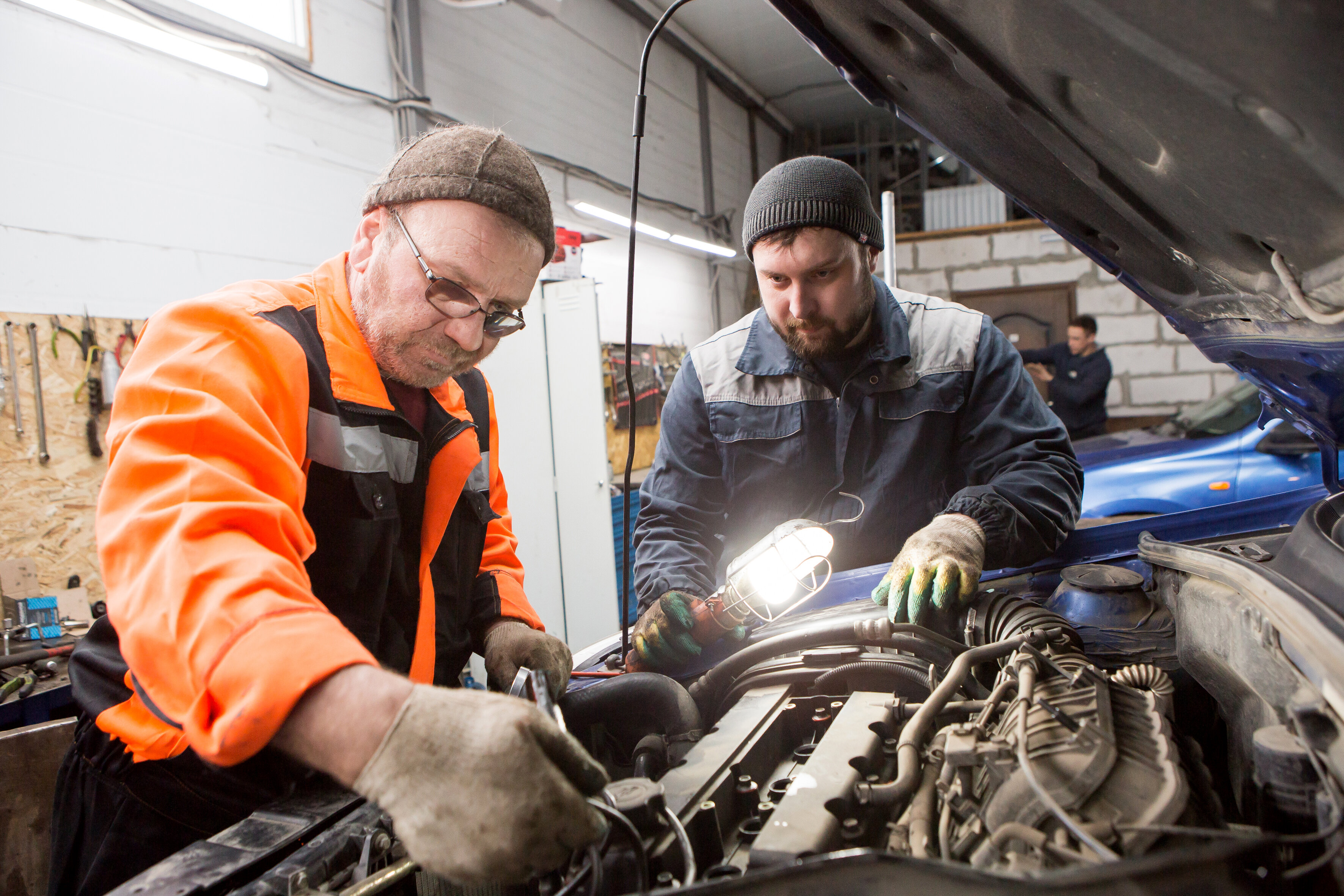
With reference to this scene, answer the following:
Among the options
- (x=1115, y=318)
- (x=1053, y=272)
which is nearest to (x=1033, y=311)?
(x=1053, y=272)

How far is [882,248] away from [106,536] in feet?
6.11

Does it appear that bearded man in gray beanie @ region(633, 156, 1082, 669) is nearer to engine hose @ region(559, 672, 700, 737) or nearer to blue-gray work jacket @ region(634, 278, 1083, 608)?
blue-gray work jacket @ region(634, 278, 1083, 608)

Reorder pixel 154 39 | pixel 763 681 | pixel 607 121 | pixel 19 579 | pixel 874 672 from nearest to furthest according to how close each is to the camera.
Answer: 1. pixel 874 672
2. pixel 763 681
3. pixel 19 579
4. pixel 154 39
5. pixel 607 121

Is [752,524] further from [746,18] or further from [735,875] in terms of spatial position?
[746,18]

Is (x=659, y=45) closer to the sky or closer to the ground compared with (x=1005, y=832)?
closer to the sky

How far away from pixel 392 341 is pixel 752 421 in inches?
42.3

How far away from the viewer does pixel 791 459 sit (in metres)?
2.14

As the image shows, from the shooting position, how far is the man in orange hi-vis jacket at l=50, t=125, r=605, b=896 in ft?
2.43

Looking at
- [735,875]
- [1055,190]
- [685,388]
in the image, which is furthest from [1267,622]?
[685,388]

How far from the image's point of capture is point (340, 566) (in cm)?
127

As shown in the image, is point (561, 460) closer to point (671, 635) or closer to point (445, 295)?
point (671, 635)

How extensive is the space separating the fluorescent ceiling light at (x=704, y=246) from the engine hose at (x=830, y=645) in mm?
5426

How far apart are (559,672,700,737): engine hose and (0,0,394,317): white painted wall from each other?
8.46 feet

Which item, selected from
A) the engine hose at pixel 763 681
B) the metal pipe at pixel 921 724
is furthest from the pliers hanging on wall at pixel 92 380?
the metal pipe at pixel 921 724
